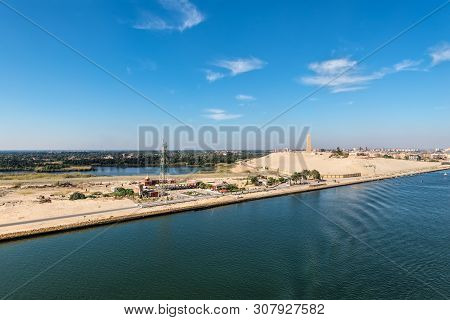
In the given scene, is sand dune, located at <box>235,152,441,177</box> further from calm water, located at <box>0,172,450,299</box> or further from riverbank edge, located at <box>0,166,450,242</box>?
calm water, located at <box>0,172,450,299</box>

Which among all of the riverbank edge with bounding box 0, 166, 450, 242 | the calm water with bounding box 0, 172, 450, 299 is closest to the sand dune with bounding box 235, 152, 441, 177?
the riverbank edge with bounding box 0, 166, 450, 242

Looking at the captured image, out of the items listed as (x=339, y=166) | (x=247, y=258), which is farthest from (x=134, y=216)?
(x=339, y=166)

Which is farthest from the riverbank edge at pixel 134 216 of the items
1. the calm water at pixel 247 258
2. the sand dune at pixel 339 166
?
the sand dune at pixel 339 166

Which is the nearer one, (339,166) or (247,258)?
(247,258)

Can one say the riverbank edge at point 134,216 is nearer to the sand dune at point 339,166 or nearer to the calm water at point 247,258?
the calm water at point 247,258

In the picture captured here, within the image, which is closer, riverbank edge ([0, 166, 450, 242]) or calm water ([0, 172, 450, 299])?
calm water ([0, 172, 450, 299])

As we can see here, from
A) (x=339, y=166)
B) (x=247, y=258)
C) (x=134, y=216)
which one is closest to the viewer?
(x=247, y=258)

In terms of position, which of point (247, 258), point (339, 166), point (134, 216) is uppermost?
point (339, 166)

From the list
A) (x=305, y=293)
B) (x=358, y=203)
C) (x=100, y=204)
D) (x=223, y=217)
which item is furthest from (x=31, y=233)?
(x=358, y=203)

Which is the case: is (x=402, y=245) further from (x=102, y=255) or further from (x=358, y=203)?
(x=102, y=255)

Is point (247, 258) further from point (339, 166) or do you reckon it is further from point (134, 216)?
point (339, 166)
